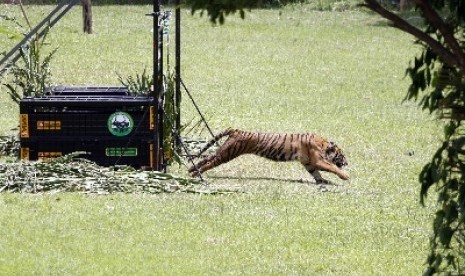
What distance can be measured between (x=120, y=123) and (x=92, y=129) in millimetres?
285

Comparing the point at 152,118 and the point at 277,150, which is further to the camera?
the point at 277,150

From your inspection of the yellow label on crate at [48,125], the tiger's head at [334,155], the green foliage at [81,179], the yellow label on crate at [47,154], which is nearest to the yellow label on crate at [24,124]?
the yellow label on crate at [48,125]

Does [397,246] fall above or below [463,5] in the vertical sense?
below

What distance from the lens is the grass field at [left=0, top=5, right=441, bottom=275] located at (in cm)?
851

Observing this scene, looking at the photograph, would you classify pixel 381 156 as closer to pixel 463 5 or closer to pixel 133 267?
pixel 133 267

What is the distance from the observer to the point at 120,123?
11758 mm

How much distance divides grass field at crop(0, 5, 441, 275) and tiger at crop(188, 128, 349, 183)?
185mm

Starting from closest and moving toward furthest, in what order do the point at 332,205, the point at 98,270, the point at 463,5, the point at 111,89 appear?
the point at 463,5, the point at 98,270, the point at 332,205, the point at 111,89

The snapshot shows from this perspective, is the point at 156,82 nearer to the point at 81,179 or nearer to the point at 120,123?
the point at 120,123

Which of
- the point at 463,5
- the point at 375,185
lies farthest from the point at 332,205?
the point at 463,5

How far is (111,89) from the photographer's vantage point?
1319cm

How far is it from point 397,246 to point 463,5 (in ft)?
13.8

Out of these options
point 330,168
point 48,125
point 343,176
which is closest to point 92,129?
point 48,125

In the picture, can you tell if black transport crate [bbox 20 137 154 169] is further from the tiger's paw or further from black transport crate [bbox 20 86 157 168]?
the tiger's paw
